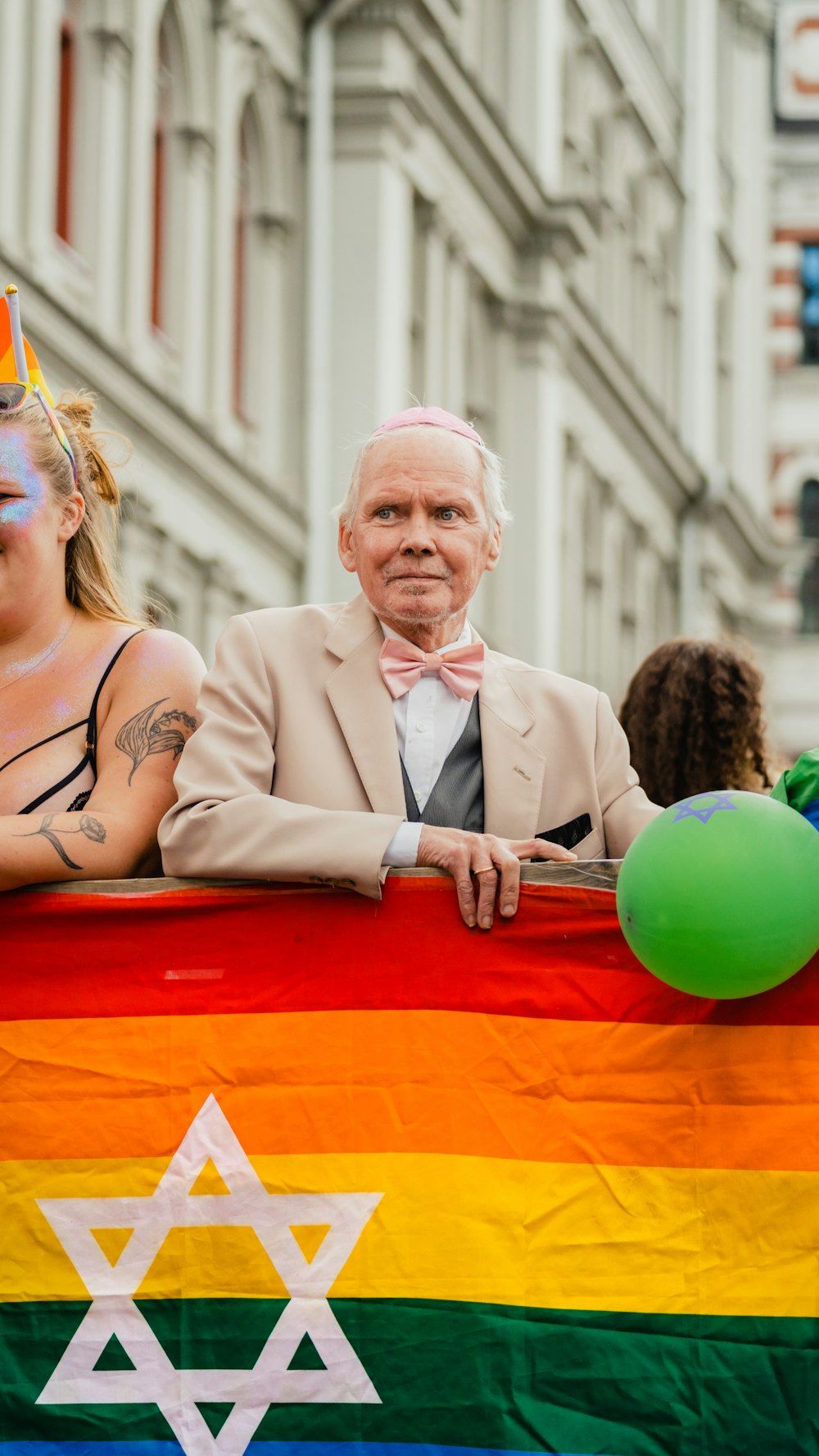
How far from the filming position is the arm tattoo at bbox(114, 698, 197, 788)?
4.17m

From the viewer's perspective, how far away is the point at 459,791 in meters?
4.13

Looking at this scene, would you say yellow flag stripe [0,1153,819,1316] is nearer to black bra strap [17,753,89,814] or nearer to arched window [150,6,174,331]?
black bra strap [17,753,89,814]

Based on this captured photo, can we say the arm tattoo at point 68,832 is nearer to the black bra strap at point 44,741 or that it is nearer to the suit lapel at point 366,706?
the black bra strap at point 44,741

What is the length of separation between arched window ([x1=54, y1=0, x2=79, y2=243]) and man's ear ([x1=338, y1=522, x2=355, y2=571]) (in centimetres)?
1171

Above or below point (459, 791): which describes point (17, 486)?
above

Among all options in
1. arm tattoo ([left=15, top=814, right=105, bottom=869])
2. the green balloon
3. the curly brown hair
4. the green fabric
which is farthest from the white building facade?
the green balloon

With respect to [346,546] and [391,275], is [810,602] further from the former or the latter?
[346,546]

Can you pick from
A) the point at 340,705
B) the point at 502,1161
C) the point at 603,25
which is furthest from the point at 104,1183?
the point at 603,25

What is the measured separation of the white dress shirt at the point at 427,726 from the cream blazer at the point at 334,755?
1.8 inches

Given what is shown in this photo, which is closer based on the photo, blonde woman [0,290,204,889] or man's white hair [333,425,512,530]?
blonde woman [0,290,204,889]

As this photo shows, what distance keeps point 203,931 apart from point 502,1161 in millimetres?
604

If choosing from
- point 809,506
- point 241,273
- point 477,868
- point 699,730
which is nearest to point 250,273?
point 241,273

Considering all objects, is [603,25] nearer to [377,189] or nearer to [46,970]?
[377,189]

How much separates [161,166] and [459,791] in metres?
13.9
